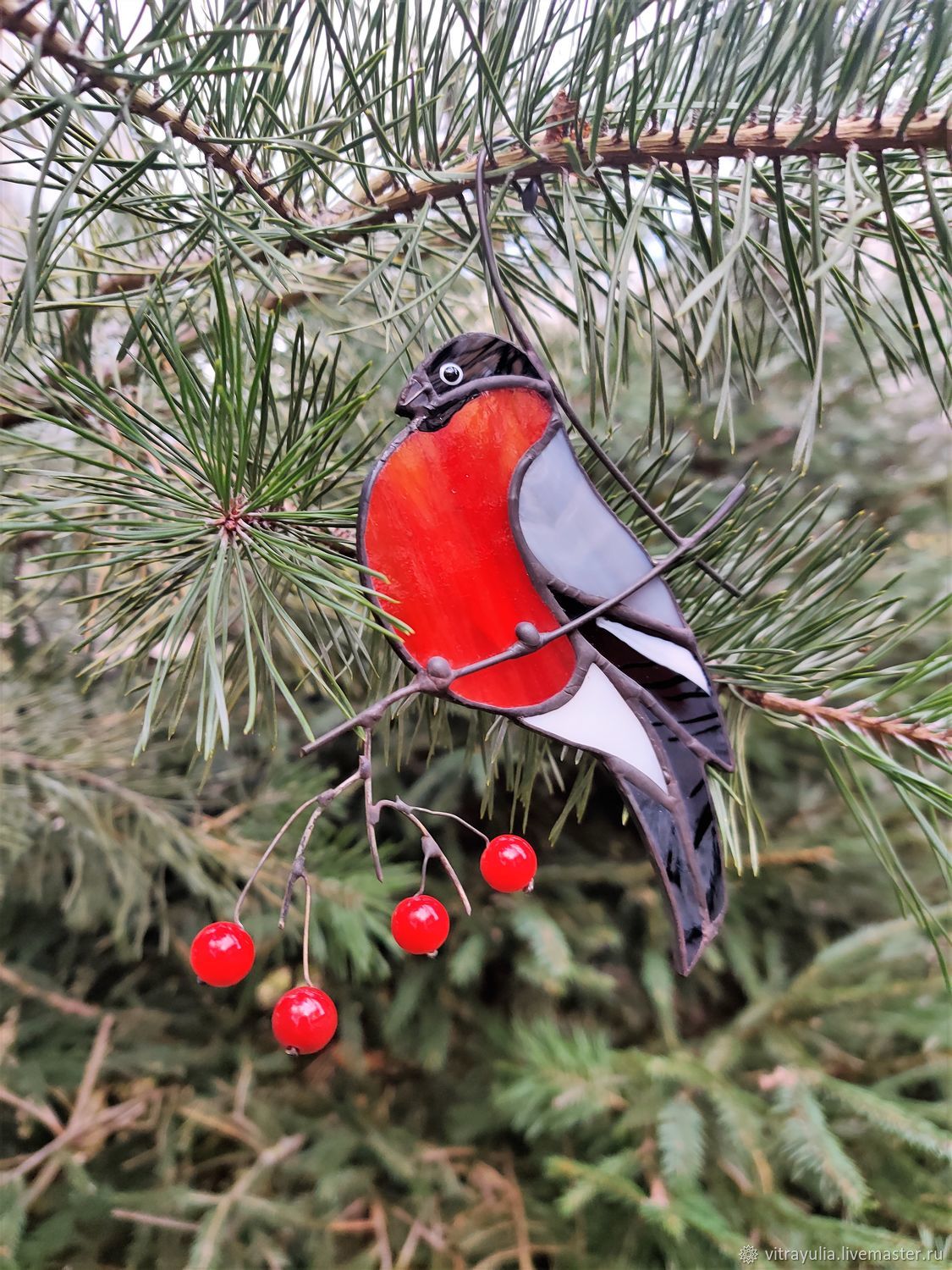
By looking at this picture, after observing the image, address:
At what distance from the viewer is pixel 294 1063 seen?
0.83m

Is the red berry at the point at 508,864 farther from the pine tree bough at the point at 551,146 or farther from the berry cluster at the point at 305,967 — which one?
the pine tree bough at the point at 551,146

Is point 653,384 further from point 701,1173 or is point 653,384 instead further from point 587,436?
point 701,1173

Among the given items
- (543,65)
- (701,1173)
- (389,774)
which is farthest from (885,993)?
(543,65)

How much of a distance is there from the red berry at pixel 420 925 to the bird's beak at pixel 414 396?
213 mm

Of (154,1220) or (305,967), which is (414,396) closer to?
Answer: (305,967)

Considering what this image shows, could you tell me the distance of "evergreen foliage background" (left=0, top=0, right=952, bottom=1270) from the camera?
296mm

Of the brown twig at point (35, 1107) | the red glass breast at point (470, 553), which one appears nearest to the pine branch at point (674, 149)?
the red glass breast at point (470, 553)

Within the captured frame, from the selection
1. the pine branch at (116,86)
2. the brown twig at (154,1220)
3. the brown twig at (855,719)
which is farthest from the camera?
the brown twig at (154,1220)

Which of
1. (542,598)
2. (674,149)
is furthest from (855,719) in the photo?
(674,149)

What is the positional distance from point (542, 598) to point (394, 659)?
4.9 inches

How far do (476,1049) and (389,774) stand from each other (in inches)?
13.0

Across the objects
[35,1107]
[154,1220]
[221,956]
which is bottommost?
[154,1220]

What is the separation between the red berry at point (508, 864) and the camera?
317 millimetres

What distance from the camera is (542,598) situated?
1.13 feet
